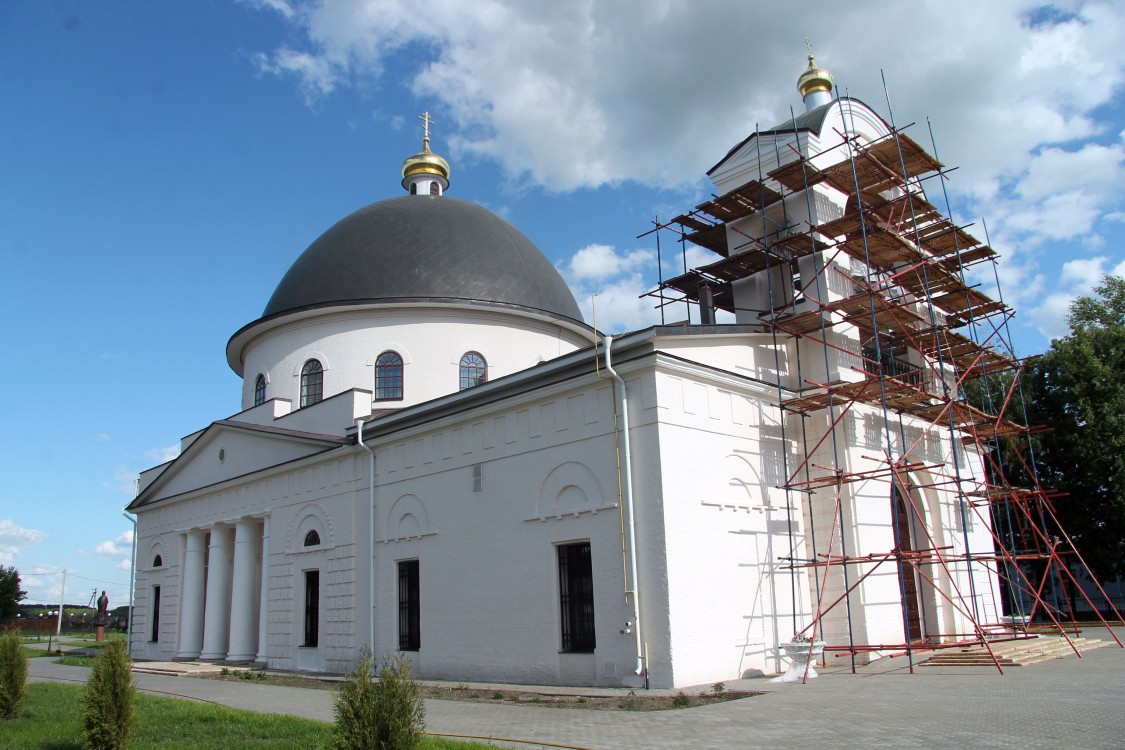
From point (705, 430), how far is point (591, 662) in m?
4.13

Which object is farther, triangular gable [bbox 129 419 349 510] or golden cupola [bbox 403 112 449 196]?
golden cupola [bbox 403 112 449 196]

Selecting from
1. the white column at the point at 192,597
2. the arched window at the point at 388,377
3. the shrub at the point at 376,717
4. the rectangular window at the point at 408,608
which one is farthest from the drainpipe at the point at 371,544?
the shrub at the point at 376,717

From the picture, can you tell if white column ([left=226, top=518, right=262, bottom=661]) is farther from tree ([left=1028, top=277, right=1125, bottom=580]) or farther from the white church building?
tree ([left=1028, top=277, right=1125, bottom=580])

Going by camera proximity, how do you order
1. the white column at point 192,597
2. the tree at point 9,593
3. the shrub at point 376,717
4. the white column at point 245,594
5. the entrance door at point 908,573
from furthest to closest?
1. the tree at point 9,593
2. the white column at point 192,597
3. the white column at point 245,594
4. the entrance door at point 908,573
5. the shrub at point 376,717

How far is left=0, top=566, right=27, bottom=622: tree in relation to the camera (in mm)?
55938

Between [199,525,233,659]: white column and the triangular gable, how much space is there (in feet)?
5.24

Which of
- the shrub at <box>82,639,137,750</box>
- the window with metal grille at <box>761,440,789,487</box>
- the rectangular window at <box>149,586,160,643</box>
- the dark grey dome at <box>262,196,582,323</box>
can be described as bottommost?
the shrub at <box>82,639,137,750</box>

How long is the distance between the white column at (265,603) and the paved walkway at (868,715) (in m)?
6.52

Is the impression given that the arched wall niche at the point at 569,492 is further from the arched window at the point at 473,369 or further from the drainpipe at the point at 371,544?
the arched window at the point at 473,369

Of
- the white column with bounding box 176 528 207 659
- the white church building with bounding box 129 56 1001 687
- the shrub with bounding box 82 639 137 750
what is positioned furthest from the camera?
the white column with bounding box 176 528 207 659

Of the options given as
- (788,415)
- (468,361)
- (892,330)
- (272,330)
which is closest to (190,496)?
(272,330)

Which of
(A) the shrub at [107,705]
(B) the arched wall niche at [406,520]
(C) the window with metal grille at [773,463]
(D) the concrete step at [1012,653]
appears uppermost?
(C) the window with metal grille at [773,463]

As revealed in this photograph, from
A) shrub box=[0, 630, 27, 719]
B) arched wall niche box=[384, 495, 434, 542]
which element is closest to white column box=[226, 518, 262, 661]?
arched wall niche box=[384, 495, 434, 542]

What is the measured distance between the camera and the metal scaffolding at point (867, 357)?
15188mm
